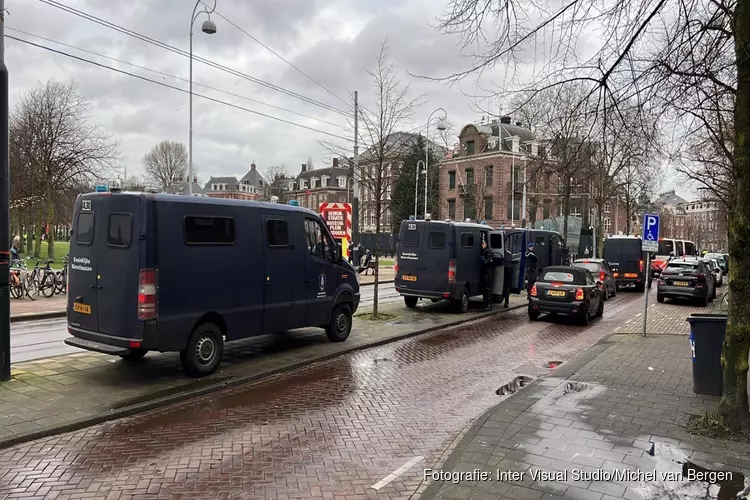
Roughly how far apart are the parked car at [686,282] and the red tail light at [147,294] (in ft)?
61.0

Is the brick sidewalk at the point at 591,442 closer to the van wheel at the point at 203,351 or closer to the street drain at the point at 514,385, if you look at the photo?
the street drain at the point at 514,385

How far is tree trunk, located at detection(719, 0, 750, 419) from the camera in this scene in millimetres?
5215

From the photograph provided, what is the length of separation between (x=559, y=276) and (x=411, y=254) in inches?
159

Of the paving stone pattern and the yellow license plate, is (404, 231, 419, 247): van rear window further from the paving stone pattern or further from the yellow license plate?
the yellow license plate

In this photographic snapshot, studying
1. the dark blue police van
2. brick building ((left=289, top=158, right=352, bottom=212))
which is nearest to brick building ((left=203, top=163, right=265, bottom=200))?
brick building ((left=289, top=158, right=352, bottom=212))

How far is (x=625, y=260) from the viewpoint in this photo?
83.4 ft

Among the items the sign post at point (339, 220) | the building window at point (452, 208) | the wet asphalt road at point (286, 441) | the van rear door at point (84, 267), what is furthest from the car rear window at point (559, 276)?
the building window at point (452, 208)

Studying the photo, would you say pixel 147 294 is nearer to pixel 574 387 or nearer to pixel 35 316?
pixel 574 387

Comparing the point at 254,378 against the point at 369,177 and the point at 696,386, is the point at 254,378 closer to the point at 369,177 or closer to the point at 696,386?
the point at 696,386

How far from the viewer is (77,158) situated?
101 ft

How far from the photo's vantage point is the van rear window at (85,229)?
728 centimetres

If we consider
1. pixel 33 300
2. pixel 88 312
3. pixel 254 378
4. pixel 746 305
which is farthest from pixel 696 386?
pixel 33 300

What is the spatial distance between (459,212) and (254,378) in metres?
59.8

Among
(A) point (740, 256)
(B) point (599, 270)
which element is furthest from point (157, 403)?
(B) point (599, 270)
